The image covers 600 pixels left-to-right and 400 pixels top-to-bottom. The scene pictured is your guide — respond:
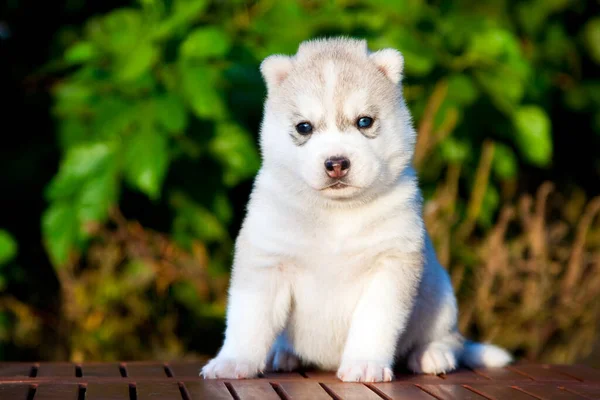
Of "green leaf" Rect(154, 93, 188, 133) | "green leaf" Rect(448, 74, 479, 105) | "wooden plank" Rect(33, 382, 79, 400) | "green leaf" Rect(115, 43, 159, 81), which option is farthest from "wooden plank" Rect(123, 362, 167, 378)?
"green leaf" Rect(448, 74, 479, 105)

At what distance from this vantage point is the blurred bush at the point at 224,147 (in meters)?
5.21

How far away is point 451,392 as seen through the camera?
319 centimetres

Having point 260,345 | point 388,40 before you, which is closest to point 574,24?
point 388,40

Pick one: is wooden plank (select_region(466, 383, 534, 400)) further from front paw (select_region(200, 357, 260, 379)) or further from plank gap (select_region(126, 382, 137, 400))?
plank gap (select_region(126, 382, 137, 400))

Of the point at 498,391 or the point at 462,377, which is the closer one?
the point at 498,391

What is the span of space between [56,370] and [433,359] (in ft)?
4.78

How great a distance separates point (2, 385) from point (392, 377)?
1.34m

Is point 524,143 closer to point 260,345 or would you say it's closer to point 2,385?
point 260,345

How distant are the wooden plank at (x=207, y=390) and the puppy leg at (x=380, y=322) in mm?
433

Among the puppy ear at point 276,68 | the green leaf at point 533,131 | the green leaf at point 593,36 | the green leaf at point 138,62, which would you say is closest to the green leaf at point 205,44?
the green leaf at point 138,62

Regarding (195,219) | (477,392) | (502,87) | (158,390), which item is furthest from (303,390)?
(502,87)

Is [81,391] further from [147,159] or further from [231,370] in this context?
[147,159]

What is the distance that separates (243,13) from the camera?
6125 millimetres

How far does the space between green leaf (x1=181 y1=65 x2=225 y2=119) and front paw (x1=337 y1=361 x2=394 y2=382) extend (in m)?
2.12
